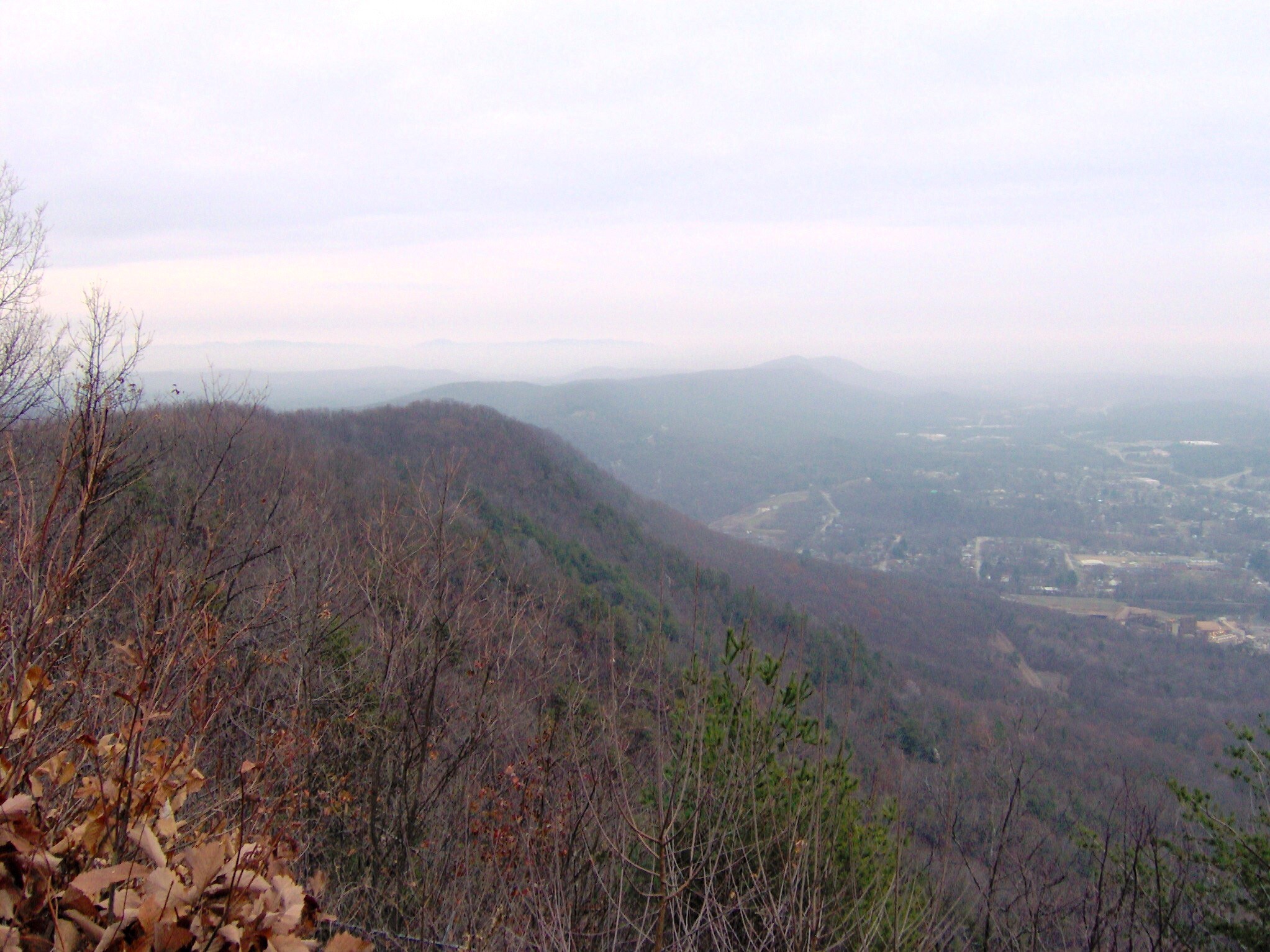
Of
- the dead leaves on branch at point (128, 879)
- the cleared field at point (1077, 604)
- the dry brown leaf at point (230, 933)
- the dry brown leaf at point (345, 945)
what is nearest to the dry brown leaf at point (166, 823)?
the dead leaves on branch at point (128, 879)

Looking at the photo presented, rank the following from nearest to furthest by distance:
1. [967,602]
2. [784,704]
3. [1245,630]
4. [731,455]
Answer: [784,704]
[1245,630]
[967,602]
[731,455]

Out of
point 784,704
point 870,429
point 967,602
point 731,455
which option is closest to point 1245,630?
point 967,602

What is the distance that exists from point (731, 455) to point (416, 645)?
14434 centimetres

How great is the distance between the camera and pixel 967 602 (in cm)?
6444

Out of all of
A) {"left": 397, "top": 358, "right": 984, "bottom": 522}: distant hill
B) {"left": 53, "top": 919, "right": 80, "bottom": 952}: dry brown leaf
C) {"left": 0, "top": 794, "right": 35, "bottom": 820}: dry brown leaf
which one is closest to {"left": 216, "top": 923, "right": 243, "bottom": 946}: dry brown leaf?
{"left": 53, "top": 919, "right": 80, "bottom": 952}: dry brown leaf

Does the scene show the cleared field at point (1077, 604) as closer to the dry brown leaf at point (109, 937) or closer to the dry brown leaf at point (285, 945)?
the dry brown leaf at point (285, 945)

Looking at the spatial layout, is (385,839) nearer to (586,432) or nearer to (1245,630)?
(1245,630)

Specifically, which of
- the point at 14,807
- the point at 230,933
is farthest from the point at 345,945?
the point at 14,807

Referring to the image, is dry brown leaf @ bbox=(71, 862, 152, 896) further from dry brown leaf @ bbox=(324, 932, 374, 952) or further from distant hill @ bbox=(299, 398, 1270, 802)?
distant hill @ bbox=(299, 398, 1270, 802)

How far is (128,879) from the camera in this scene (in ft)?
A: 6.52

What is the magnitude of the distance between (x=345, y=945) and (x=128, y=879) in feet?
2.12

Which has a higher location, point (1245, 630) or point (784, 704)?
point (784, 704)

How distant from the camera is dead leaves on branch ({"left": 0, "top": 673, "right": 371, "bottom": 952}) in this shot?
6.24 feet

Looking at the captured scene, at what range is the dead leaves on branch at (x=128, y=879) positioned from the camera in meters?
1.90
